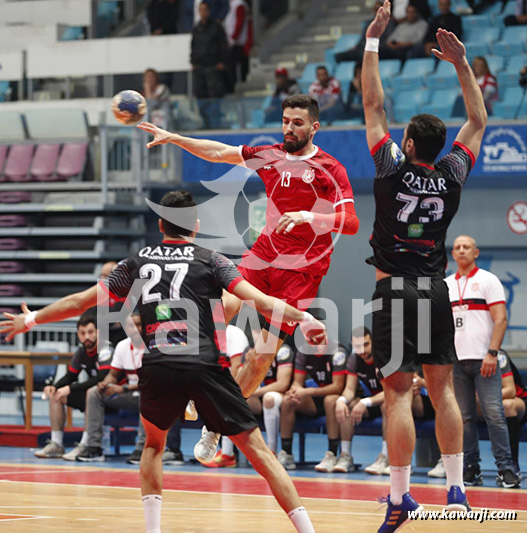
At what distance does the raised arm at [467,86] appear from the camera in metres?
6.66

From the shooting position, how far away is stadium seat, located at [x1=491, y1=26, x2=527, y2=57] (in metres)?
17.4

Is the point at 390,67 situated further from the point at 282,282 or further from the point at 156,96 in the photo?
the point at 282,282

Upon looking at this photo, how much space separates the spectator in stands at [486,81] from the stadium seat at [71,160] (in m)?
7.54

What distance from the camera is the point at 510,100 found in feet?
51.6

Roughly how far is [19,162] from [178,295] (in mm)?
14419

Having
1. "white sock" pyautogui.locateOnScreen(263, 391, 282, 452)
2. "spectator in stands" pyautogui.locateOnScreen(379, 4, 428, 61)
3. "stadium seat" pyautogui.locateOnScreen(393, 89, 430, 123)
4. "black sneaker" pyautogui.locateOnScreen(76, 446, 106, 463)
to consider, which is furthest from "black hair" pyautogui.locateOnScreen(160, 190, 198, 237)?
"spectator in stands" pyautogui.locateOnScreen(379, 4, 428, 61)

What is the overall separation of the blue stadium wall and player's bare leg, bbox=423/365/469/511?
9207 millimetres

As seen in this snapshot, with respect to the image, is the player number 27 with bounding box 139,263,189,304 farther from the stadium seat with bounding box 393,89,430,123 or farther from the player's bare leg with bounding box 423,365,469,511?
the stadium seat with bounding box 393,89,430,123

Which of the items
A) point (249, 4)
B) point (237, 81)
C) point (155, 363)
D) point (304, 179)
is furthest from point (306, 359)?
point (249, 4)

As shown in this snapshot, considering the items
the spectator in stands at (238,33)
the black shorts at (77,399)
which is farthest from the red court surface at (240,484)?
the spectator in stands at (238,33)

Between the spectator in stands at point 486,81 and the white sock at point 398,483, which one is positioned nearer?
the white sock at point 398,483

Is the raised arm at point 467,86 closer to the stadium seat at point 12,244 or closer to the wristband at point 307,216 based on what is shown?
the wristband at point 307,216

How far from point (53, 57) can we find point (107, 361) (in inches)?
432

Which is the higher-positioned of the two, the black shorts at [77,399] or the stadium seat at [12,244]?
the black shorts at [77,399]
